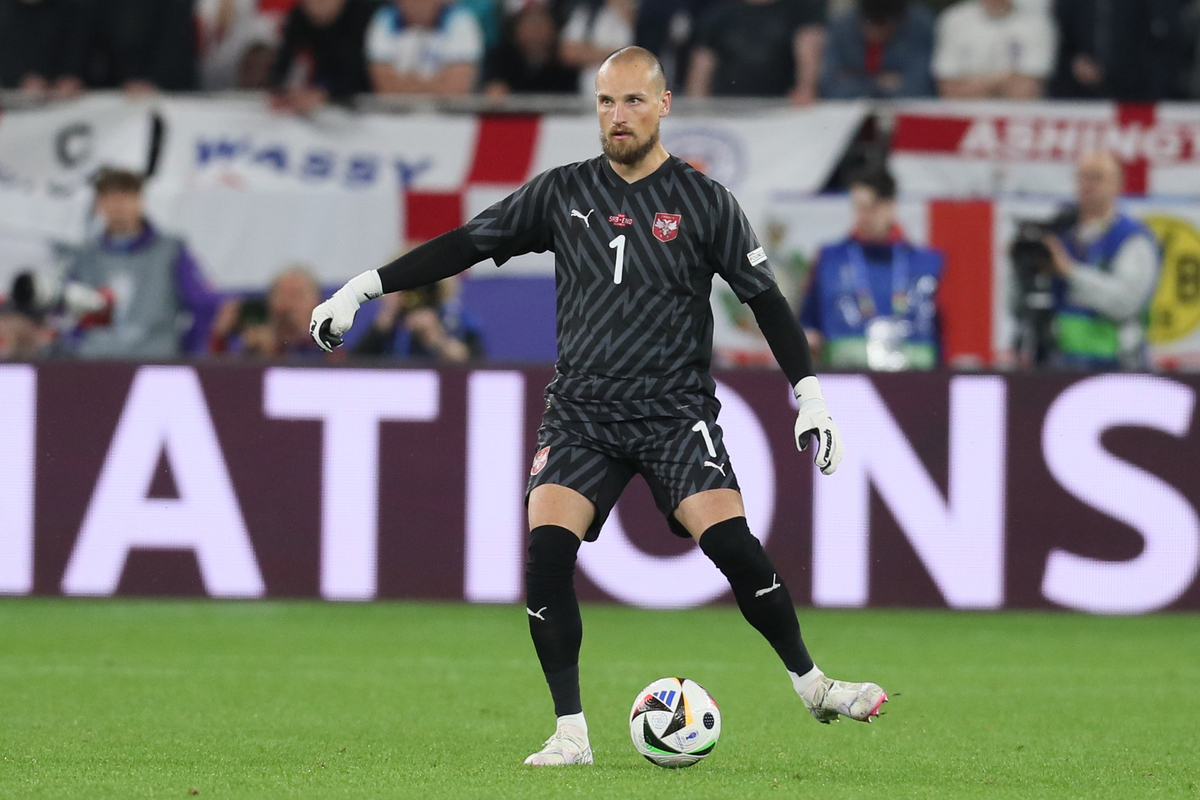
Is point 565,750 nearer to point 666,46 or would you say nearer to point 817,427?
point 817,427

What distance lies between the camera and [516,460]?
10.3 m

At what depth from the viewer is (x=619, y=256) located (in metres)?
5.77

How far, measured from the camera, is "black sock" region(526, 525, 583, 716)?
18.7 ft

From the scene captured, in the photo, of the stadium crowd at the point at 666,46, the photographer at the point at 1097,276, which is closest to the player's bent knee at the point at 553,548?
the photographer at the point at 1097,276

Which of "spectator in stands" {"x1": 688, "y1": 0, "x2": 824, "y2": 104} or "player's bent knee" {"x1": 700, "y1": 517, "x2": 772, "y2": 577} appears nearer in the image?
"player's bent knee" {"x1": 700, "y1": 517, "x2": 772, "y2": 577}

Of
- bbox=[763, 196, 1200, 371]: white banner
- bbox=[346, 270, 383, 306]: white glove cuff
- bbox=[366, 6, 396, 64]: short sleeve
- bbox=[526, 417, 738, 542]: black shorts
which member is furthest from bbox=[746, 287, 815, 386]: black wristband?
bbox=[366, 6, 396, 64]: short sleeve

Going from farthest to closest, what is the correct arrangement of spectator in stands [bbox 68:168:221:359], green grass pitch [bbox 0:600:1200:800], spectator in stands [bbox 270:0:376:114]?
spectator in stands [bbox 270:0:376:114] → spectator in stands [bbox 68:168:221:359] → green grass pitch [bbox 0:600:1200:800]

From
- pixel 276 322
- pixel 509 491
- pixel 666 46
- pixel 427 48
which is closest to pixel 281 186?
pixel 427 48

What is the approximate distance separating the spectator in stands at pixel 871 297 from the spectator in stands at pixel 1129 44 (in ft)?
10.3

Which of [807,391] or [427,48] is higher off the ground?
[427,48]

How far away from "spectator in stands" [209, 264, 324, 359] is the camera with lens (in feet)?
14.0

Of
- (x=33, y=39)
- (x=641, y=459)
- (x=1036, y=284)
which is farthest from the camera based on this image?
(x=33, y=39)

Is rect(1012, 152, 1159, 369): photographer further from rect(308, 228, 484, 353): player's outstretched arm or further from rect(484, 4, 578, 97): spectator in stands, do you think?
rect(308, 228, 484, 353): player's outstretched arm

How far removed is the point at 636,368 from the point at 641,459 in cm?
28
